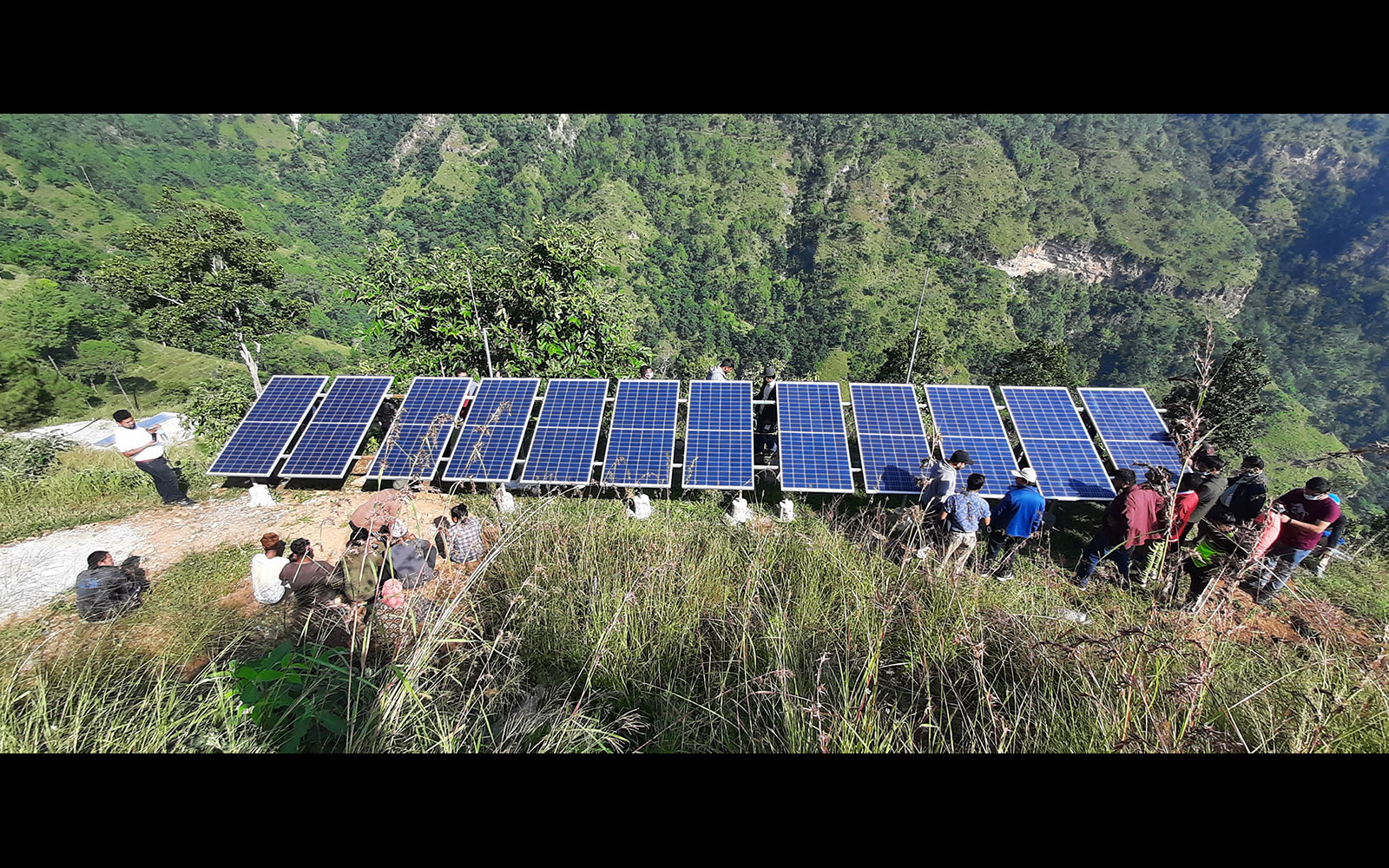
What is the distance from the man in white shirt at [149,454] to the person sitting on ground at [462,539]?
18.4 feet

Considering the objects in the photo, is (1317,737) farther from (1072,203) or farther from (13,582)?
(1072,203)

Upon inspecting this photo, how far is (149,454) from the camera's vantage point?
7629 mm

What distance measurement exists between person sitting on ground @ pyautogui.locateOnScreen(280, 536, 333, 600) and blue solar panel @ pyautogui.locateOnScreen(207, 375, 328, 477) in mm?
3751

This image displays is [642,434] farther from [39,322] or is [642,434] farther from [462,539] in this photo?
[39,322]

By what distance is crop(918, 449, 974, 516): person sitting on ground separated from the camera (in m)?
6.68

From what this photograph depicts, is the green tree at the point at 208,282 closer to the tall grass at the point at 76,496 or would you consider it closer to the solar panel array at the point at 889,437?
the tall grass at the point at 76,496

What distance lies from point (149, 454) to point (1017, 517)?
12.6 metres

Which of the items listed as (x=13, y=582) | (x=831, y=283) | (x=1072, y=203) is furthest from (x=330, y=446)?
(x=1072, y=203)

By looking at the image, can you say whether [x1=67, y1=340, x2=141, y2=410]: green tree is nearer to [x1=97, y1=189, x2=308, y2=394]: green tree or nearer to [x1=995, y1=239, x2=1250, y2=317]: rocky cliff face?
[x1=97, y1=189, x2=308, y2=394]: green tree

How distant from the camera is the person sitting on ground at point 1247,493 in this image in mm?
6195

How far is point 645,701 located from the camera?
10.4ft

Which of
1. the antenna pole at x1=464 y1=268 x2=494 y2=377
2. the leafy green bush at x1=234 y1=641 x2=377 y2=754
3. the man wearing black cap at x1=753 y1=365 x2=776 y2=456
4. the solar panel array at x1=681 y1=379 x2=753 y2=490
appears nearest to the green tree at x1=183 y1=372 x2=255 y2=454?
the antenna pole at x1=464 y1=268 x2=494 y2=377

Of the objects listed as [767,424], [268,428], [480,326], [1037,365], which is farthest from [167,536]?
[1037,365]
